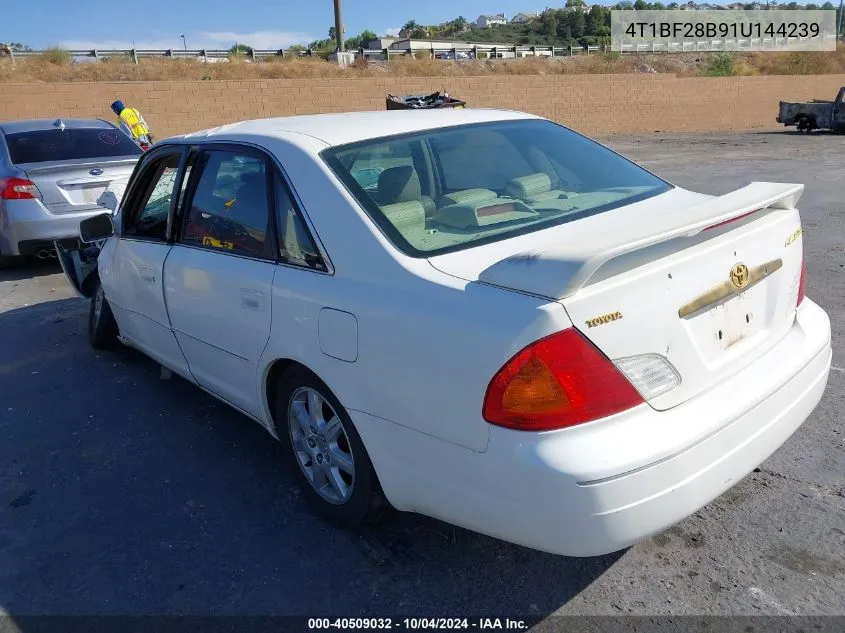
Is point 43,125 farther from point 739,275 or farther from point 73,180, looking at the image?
point 739,275

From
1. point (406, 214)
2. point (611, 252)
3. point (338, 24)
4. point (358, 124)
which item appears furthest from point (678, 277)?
point (338, 24)

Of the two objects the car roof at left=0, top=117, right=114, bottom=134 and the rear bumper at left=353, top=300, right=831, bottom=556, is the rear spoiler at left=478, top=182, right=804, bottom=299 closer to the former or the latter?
the rear bumper at left=353, top=300, right=831, bottom=556

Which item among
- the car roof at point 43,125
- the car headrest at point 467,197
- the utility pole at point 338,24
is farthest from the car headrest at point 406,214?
the utility pole at point 338,24

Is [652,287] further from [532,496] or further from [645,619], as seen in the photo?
[645,619]

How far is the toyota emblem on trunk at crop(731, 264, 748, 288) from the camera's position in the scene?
2.47m

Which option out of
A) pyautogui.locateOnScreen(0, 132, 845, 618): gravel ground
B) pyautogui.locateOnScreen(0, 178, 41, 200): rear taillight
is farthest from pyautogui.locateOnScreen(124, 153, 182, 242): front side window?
pyautogui.locateOnScreen(0, 178, 41, 200): rear taillight

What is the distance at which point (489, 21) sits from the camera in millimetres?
122875

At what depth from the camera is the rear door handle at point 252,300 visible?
3.05m

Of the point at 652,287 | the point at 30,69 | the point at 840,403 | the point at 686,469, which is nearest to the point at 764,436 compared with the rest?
the point at 686,469

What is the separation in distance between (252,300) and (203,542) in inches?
40.0

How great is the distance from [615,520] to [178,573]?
172 cm

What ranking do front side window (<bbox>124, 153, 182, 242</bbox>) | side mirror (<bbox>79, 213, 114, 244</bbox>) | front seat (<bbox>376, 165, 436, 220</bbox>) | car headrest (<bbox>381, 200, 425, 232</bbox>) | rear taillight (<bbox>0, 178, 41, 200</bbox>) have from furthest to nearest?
rear taillight (<bbox>0, 178, 41, 200</bbox>) < side mirror (<bbox>79, 213, 114, 244</bbox>) < front side window (<bbox>124, 153, 182, 242</bbox>) < front seat (<bbox>376, 165, 436, 220</bbox>) < car headrest (<bbox>381, 200, 425, 232</bbox>)

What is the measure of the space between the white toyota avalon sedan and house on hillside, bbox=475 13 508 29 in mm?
124655

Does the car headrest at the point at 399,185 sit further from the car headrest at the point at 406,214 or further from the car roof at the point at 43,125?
the car roof at the point at 43,125
